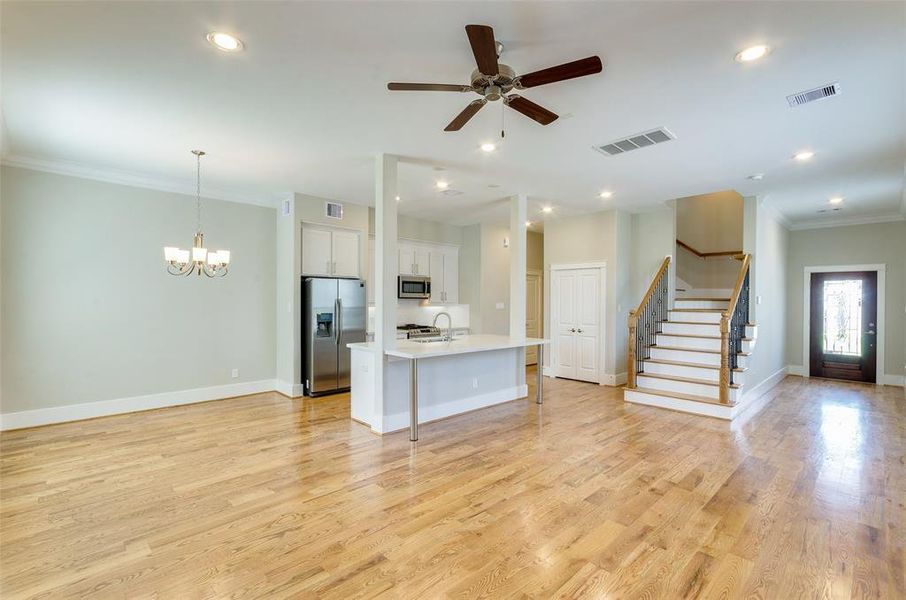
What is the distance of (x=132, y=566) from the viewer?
88.0 inches

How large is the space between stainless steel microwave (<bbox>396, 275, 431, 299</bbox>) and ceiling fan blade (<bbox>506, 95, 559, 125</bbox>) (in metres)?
4.66

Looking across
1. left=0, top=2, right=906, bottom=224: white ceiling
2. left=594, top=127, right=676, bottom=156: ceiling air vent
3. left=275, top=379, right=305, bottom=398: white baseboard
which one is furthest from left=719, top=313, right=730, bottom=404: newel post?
left=275, top=379, right=305, bottom=398: white baseboard

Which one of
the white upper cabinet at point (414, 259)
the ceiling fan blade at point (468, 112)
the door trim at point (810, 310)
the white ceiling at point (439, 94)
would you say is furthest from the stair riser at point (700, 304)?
the ceiling fan blade at point (468, 112)

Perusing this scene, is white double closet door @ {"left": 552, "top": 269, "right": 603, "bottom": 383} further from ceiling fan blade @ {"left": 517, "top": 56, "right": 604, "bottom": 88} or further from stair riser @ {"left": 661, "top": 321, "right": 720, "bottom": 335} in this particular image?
ceiling fan blade @ {"left": 517, "top": 56, "right": 604, "bottom": 88}

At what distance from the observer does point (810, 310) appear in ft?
25.8

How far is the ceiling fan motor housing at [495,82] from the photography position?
243cm

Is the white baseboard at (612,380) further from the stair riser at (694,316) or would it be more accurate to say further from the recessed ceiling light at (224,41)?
the recessed ceiling light at (224,41)

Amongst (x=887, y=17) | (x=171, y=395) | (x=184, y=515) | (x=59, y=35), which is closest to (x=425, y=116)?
(x=59, y=35)

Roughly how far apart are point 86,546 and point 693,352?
6552mm

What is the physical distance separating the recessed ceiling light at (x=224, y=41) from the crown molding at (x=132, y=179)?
352 centimetres

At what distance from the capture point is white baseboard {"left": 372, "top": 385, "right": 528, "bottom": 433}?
14.5 feet

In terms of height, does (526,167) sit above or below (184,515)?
above

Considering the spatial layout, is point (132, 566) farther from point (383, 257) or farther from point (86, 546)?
point (383, 257)

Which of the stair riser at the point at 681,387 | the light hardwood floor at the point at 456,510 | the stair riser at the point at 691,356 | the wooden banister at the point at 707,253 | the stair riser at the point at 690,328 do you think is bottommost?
the light hardwood floor at the point at 456,510
